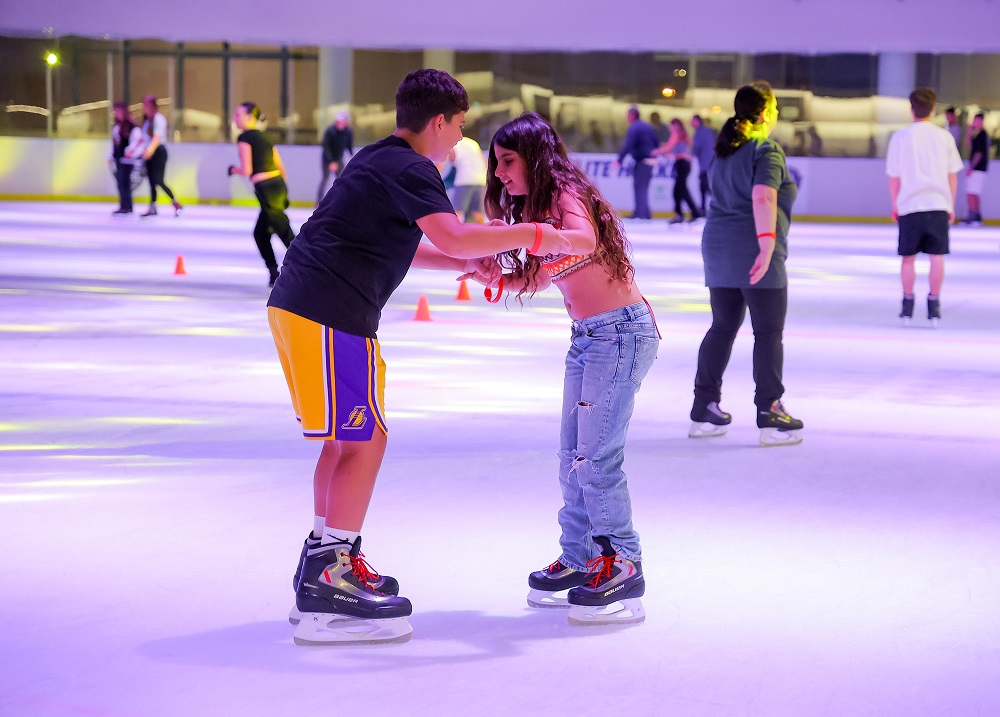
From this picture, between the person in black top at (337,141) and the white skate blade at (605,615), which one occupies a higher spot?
the person in black top at (337,141)

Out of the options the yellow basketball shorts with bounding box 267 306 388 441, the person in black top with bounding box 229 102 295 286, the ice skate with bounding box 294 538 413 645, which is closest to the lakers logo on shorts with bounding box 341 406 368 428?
the yellow basketball shorts with bounding box 267 306 388 441

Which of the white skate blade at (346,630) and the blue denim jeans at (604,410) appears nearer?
the white skate blade at (346,630)

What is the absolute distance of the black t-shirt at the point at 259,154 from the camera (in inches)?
419

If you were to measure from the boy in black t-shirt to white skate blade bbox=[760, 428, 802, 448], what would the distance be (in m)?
2.55

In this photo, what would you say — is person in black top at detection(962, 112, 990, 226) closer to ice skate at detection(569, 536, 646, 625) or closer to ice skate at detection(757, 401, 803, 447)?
ice skate at detection(757, 401, 803, 447)

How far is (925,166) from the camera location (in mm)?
8906

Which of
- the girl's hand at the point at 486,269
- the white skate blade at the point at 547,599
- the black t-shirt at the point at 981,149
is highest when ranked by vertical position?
the black t-shirt at the point at 981,149

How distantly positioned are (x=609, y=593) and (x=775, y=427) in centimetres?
233

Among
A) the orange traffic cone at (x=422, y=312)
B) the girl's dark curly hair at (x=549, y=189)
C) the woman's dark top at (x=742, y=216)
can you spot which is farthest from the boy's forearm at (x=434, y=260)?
the orange traffic cone at (x=422, y=312)

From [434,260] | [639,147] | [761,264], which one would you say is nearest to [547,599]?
[434,260]

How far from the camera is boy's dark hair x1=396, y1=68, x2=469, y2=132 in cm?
305

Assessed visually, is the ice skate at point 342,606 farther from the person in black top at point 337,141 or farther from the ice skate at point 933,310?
the person in black top at point 337,141

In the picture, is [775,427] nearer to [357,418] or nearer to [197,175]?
[357,418]

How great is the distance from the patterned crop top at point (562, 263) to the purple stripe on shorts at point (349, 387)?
506 millimetres
